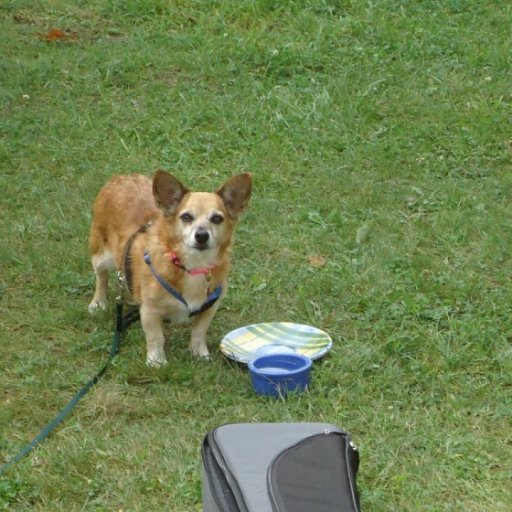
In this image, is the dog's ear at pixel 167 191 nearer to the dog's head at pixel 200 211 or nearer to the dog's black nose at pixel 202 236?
the dog's head at pixel 200 211

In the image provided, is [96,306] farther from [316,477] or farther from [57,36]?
[57,36]

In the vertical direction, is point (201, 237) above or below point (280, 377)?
above

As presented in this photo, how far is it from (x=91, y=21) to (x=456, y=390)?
5666mm

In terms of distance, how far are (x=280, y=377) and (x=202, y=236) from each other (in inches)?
27.5

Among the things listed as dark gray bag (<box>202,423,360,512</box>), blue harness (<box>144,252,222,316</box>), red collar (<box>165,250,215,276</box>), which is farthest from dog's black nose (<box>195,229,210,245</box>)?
dark gray bag (<box>202,423,360,512</box>)

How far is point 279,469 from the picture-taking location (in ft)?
11.5

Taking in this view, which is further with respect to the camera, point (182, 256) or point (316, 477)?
point (182, 256)

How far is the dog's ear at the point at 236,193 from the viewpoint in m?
4.91

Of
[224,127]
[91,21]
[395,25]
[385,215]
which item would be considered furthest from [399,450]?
[91,21]

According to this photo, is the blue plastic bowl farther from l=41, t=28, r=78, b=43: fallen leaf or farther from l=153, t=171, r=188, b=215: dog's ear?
l=41, t=28, r=78, b=43: fallen leaf

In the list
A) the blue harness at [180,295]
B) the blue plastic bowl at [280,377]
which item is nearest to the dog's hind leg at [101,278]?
the blue harness at [180,295]

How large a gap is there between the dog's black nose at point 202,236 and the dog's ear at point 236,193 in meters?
0.24

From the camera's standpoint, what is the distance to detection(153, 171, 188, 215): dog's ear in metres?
4.82

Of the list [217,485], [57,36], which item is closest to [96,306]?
[217,485]
